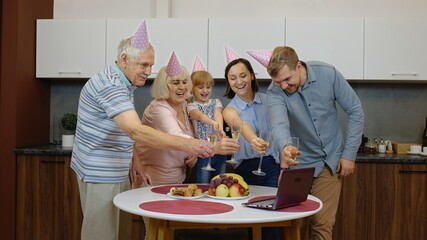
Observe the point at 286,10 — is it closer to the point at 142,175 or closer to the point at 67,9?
the point at 67,9

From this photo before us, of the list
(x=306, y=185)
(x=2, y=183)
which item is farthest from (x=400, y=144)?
(x=2, y=183)

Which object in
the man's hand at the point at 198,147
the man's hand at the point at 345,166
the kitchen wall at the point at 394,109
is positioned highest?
the kitchen wall at the point at 394,109

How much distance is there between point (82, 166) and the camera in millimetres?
2367

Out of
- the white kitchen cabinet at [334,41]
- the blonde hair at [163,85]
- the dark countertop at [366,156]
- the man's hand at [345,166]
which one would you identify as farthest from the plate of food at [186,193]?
the white kitchen cabinet at [334,41]

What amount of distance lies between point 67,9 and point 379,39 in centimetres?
263

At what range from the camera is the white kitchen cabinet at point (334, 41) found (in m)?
3.81

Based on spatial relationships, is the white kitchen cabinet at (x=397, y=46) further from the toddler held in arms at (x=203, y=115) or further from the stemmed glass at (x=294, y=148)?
the stemmed glass at (x=294, y=148)

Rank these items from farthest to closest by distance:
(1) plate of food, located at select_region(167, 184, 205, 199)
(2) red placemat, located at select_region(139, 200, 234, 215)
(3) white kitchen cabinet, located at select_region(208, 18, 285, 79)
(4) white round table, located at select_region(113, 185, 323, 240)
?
(3) white kitchen cabinet, located at select_region(208, 18, 285, 79) < (1) plate of food, located at select_region(167, 184, 205, 199) < (2) red placemat, located at select_region(139, 200, 234, 215) < (4) white round table, located at select_region(113, 185, 323, 240)

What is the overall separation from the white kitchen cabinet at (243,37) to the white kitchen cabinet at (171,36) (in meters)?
0.07

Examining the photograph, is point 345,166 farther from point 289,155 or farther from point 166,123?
point 166,123

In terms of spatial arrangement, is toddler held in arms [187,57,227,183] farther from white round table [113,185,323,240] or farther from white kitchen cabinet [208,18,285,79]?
white kitchen cabinet [208,18,285,79]

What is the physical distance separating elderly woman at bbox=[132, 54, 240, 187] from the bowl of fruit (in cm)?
47

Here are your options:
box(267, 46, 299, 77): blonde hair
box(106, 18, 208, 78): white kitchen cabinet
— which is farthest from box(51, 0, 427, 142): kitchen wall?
box(267, 46, 299, 77): blonde hair

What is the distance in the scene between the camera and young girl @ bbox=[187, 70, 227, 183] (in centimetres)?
288
